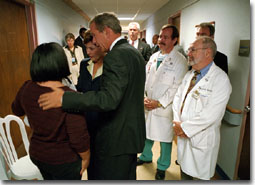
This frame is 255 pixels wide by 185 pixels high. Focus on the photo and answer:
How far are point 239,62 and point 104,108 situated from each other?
4.46 ft

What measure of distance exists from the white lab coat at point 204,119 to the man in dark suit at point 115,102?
44 cm

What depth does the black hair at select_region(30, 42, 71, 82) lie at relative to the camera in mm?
848

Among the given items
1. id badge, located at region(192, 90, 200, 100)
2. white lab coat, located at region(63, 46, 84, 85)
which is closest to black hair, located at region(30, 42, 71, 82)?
id badge, located at region(192, 90, 200, 100)

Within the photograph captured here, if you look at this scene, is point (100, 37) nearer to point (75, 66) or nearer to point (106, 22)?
point (106, 22)

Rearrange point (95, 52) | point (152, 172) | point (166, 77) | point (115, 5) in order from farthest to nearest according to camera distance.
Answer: point (115, 5) < point (152, 172) < point (166, 77) < point (95, 52)

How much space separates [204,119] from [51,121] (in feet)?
3.38

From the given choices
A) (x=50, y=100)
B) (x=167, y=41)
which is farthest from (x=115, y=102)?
(x=167, y=41)

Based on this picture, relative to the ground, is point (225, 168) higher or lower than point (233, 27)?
lower

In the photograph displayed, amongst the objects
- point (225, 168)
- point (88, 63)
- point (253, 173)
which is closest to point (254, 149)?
point (253, 173)

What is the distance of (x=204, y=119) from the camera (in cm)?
135

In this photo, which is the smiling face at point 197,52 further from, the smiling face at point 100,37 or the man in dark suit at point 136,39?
the man in dark suit at point 136,39

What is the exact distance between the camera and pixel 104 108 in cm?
91

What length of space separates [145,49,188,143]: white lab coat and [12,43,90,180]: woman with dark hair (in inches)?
42.3

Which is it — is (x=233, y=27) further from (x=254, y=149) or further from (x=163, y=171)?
(x=163, y=171)
